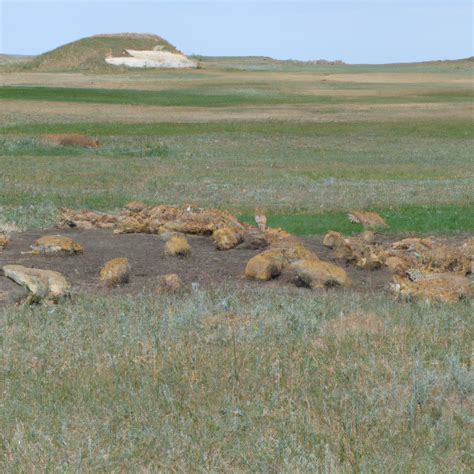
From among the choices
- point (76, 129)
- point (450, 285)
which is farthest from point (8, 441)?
point (76, 129)

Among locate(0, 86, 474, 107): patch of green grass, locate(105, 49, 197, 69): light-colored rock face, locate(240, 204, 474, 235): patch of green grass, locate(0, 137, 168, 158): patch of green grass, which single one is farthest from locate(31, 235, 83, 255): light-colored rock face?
locate(105, 49, 197, 69): light-colored rock face

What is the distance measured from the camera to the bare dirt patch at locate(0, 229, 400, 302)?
1256cm

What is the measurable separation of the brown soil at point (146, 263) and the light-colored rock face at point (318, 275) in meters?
0.24

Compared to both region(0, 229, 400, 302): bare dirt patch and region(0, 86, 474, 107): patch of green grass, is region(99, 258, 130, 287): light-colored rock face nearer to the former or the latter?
region(0, 229, 400, 302): bare dirt patch

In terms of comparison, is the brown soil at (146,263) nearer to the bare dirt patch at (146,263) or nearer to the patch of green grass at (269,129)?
the bare dirt patch at (146,263)

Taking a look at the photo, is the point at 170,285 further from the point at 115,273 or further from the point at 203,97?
the point at 203,97

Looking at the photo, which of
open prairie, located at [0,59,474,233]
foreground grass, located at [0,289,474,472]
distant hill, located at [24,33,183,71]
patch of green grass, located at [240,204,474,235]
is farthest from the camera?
distant hill, located at [24,33,183,71]

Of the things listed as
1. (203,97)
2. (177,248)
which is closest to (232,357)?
(177,248)

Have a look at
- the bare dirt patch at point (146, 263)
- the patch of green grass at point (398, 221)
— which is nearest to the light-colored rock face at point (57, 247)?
the bare dirt patch at point (146, 263)

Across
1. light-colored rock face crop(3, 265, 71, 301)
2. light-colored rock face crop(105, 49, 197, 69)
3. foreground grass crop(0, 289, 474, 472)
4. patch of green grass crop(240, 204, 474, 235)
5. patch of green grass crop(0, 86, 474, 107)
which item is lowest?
patch of green grass crop(0, 86, 474, 107)

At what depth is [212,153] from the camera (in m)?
35.2

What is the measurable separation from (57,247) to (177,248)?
1857 mm

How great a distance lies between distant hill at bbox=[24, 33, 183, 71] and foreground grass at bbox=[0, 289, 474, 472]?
107823 millimetres

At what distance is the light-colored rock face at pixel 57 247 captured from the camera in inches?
546
